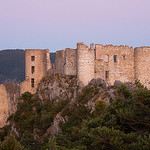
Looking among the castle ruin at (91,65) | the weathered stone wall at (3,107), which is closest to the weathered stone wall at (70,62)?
the castle ruin at (91,65)

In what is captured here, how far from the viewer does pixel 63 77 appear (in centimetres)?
3441

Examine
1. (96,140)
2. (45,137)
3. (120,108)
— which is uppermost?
(120,108)

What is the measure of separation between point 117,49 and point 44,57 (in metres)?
8.83

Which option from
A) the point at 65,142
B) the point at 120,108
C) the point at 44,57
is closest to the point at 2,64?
the point at 44,57

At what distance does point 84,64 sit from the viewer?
3175 cm

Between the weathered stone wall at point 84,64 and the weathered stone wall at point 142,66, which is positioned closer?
the weathered stone wall at point 84,64

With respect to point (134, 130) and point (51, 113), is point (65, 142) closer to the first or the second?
point (51, 113)

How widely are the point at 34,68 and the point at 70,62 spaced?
581 centimetres

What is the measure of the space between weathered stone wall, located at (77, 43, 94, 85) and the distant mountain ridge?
5665cm

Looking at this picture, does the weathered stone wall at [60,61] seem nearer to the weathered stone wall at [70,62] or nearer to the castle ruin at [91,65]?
the castle ruin at [91,65]

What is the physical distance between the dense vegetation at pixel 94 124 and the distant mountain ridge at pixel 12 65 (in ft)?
180

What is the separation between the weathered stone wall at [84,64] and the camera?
31.8 meters

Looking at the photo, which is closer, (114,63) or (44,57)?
(114,63)

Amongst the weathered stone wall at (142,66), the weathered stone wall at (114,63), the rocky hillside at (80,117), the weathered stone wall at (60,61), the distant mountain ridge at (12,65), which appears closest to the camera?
the rocky hillside at (80,117)
